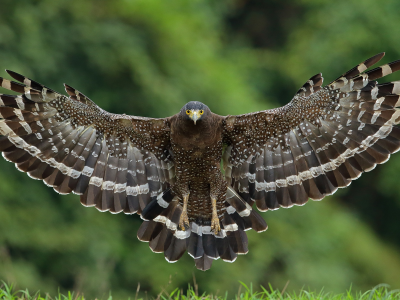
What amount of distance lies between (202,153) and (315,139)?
112cm

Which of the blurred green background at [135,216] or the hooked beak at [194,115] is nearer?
the hooked beak at [194,115]

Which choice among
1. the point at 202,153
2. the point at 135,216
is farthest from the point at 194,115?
the point at 135,216

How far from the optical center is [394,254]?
17078mm

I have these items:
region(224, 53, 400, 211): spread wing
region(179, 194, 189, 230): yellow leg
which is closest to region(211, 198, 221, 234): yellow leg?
region(179, 194, 189, 230): yellow leg

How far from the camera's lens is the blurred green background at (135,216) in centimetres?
1237

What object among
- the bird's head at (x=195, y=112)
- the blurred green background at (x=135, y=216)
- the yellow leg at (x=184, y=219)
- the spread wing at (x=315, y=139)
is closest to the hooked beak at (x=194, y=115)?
Result: the bird's head at (x=195, y=112)

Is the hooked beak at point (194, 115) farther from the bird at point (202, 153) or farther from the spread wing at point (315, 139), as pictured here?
the spread wing at point (315, 139)

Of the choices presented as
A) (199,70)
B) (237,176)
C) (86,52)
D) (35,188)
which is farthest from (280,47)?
(237,176)

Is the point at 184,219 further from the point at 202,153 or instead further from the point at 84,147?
the point at 84,147

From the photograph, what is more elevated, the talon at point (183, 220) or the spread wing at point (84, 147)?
the spread wing at point (84, 147)

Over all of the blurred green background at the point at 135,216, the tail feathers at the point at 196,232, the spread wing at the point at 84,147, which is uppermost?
the blurred green background at the point at 135,216

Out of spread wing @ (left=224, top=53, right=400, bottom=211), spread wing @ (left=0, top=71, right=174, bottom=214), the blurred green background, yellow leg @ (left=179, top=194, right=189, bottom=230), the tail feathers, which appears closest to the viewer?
spread wing @ (left=224, top=53, right=400, bottom=211)

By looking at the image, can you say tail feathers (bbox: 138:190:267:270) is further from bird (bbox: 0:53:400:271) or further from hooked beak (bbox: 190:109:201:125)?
hooked beak (bbox: 190:109:201:125)

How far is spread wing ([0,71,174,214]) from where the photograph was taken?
18.9 feet
